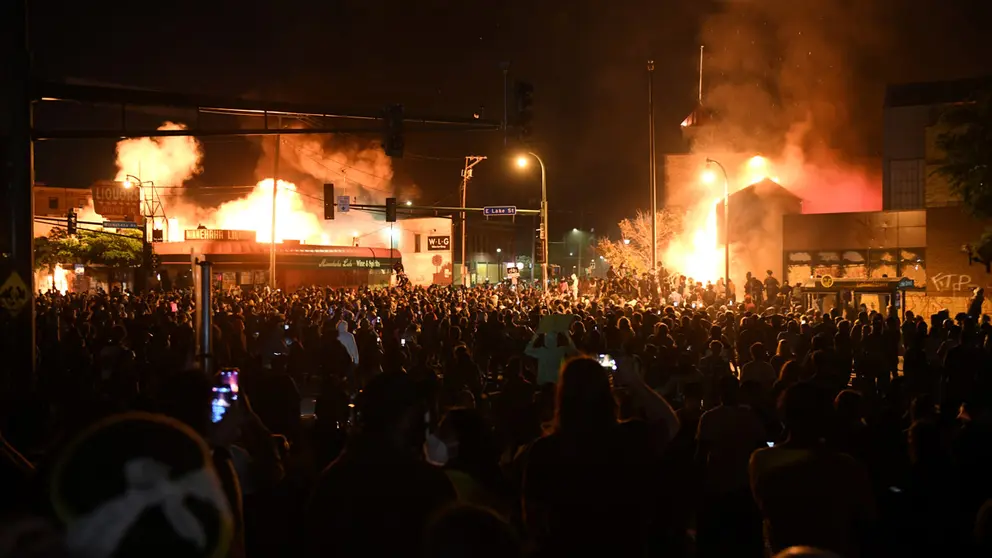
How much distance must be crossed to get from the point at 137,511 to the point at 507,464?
3.95 meters

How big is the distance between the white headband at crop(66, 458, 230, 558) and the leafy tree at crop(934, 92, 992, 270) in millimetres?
33664

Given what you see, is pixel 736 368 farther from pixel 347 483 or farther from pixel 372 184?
pixel 372 184

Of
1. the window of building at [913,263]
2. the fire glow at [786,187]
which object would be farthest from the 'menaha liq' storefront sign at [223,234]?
the window of building at [913,263]

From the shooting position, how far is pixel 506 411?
775 cm

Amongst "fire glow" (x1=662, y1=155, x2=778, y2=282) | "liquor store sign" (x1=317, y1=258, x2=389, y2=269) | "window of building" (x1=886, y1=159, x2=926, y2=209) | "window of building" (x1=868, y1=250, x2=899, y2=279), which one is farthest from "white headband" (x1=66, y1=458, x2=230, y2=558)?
"liquor store sign" (x1=317, y1=258, x2=389, y2=269)

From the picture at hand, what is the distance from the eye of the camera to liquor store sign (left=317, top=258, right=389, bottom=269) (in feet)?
209

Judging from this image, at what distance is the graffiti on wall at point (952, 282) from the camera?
36031 mm

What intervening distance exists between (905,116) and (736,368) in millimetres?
38596

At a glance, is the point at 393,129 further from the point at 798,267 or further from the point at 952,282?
the point at 798,267

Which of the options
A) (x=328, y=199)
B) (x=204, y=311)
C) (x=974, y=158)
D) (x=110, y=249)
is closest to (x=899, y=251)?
(x=974, y=158)

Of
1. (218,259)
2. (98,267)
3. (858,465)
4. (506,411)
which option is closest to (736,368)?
(506,411)

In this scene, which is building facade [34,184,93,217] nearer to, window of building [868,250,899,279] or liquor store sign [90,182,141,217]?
liquor store sign [90,182,141,217]

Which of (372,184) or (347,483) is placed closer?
(347,483)

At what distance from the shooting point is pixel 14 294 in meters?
11.1
